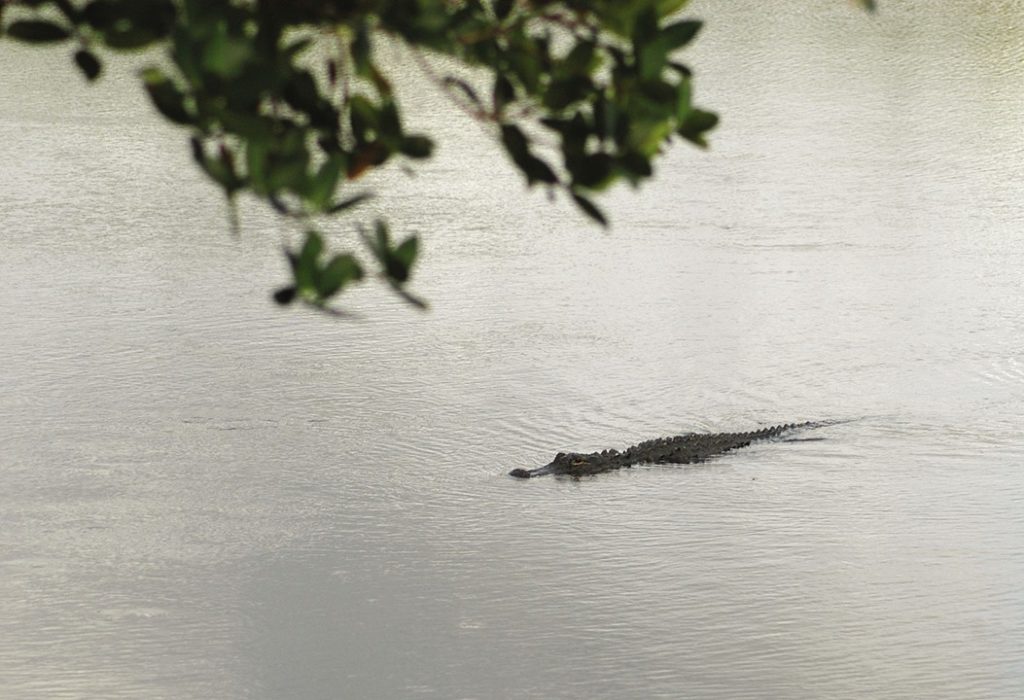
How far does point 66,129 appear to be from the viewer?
1087 centimetres

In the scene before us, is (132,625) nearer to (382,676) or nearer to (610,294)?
(382,676)

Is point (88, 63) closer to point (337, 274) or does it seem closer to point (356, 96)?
point (356, 96)

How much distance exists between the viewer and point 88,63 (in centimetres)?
183

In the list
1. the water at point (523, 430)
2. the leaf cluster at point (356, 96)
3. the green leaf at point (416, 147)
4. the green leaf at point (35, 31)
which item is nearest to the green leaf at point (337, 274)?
the leaf cluster at point (356, 96)

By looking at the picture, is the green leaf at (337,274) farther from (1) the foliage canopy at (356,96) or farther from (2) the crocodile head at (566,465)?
(2) the crocodile head at (566,465)

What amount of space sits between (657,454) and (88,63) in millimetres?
4649

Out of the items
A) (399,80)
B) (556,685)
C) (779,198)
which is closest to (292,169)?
(556,685)

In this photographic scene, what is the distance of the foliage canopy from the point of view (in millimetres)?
1564

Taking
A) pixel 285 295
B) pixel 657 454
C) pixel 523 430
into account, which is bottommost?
pixel 523 430

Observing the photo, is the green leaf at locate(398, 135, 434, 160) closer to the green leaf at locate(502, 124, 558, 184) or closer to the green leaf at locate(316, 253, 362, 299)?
the green leaf at locate(502, 124, 558, 184)

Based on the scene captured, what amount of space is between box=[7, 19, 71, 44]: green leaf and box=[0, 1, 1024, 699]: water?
129 inches

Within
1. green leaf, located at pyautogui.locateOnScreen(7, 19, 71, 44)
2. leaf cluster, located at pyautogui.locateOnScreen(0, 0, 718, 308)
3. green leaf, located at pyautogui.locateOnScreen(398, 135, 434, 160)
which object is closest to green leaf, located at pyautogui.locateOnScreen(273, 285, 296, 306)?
leaf cluster, located at pyautogui.locateOnScreen(0, 0, 718, 308)

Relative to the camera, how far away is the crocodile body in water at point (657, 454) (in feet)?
20.2

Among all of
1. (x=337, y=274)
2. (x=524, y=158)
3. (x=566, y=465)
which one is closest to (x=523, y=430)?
(x=566, y=465)
